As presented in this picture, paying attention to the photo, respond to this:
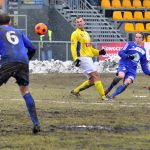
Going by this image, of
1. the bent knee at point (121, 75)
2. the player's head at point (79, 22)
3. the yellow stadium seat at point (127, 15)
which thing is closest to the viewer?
the bent knee at point (121, 75)

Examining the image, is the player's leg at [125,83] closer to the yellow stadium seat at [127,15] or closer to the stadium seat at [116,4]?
the yellow stadium seat at [127,15]

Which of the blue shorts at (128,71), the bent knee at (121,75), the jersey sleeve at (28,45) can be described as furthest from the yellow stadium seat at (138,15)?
the jersey sleeve at (28,45)

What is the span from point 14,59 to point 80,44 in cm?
697

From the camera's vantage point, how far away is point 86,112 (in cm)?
1254

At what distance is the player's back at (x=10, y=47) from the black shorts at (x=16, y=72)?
0.23ft

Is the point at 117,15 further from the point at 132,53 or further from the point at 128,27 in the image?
the point at 132,53

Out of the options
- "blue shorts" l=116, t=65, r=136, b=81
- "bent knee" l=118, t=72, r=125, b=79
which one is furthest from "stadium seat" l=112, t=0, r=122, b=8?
"bent knee" l=118, t=72, r=125, b=79

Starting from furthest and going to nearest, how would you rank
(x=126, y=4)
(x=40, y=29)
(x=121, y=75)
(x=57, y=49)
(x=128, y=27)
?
1. (x=126, y=4)
2. (x=128, y=27)
3. (x=40, y=29)
4. (x=57, y=49)
5. (x=121, y=75)

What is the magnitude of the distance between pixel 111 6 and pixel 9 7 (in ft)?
21.4

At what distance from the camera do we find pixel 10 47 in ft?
31.3

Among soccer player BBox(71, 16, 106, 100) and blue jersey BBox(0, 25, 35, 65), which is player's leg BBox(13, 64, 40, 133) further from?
soccer player BBox(71, 16, 106, 100)

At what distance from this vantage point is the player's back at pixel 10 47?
31.3ft

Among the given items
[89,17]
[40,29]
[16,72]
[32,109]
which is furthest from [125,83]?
[89,17]

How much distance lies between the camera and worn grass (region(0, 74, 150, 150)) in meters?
8.48
